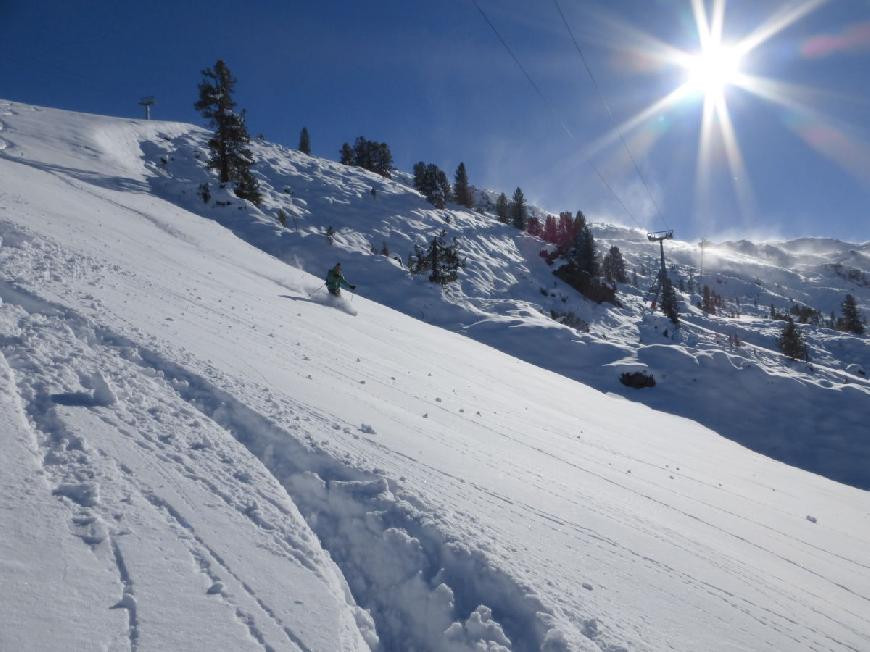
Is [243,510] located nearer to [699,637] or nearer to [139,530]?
[139,530]

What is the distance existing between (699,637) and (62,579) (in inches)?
133

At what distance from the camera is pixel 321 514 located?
3.21 metres

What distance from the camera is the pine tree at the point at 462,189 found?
A: 66062mm

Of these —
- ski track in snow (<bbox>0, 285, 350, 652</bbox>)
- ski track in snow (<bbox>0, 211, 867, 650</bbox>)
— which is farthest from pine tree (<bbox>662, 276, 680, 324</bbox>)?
ski track in snow (<bbox>0, 285, 350, 652</bbox>)

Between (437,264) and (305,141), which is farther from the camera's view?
(305,141)

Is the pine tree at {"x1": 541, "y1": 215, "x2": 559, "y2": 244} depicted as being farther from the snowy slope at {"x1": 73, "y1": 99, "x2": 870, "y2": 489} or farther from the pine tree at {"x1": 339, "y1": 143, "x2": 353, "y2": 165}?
the pine tree at {"x1": 339, "y1": 143, "x2": 353, "y2": 165}

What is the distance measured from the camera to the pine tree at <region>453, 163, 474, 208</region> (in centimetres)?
6606

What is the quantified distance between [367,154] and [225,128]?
135 ft

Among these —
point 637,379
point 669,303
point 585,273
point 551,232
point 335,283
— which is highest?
point 551,232

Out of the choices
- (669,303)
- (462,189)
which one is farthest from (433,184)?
(669,303)

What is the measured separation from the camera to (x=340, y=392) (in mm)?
5840

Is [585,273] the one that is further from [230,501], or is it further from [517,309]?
[230,501]

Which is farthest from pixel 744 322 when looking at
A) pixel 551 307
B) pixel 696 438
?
pixel 696 438

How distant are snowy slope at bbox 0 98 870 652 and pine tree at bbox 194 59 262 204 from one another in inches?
840
